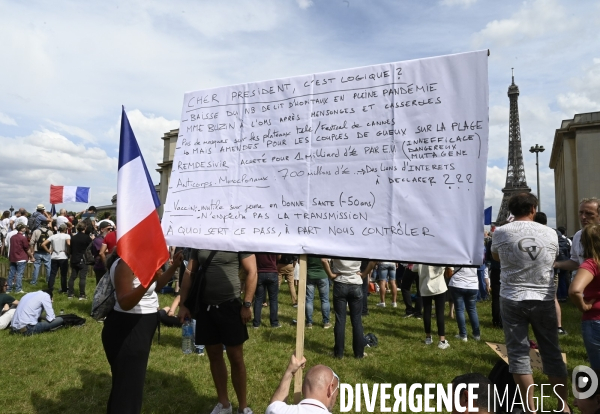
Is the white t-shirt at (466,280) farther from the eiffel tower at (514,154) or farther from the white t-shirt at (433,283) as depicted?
the eiffel tower at (514,154)

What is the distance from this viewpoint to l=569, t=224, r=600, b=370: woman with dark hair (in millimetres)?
3621

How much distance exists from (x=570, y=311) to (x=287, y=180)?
9.44 meters

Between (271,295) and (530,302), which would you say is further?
(271,295)

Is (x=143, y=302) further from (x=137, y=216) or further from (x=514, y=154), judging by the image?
(x=514, y=154)

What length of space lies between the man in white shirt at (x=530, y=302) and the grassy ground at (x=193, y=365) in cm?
169

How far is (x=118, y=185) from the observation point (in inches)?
134

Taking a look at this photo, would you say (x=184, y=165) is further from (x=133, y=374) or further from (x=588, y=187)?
(x=588, y=187)

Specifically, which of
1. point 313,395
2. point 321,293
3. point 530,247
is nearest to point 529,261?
point 530,247

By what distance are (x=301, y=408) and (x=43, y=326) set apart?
7.03 m

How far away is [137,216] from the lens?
3.37 metres

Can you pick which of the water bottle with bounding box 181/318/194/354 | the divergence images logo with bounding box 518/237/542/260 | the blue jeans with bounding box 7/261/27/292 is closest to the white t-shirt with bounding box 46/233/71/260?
the blue jeans with bounding box 7/261/27/292

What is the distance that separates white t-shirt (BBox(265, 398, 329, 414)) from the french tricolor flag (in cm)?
126

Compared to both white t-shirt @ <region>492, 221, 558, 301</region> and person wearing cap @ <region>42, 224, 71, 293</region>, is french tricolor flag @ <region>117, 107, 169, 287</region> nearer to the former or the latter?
white t-shirt @ <region>492, 221, 558, 301</region>

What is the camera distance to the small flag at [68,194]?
21.4m
